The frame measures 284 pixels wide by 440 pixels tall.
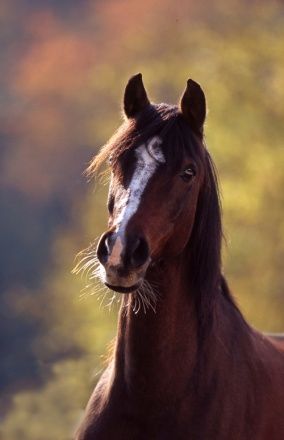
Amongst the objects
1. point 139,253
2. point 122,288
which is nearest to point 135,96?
point 139,253

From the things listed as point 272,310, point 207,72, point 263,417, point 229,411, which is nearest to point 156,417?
point 229,411

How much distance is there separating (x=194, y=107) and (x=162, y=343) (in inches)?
37.7

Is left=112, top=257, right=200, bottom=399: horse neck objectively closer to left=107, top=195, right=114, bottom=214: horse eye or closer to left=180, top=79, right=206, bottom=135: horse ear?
left=107, top=195, right=114, bottom=214: horse eye

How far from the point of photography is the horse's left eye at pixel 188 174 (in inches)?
124

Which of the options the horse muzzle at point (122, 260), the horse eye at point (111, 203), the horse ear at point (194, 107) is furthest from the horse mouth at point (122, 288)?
the horse ear at point (194, 107)

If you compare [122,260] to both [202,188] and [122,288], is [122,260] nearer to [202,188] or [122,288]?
[122,288]

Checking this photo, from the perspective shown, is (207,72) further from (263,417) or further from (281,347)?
(263,417)

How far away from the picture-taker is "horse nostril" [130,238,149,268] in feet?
9.15

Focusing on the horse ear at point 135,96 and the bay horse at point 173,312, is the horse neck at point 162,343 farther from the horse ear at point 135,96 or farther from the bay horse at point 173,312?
the horse ear at point 135,96

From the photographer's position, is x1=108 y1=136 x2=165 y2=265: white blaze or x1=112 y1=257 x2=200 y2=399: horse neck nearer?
x1=108 y1=136 x2=165 y2=265: white blaze

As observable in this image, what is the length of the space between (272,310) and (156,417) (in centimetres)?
505

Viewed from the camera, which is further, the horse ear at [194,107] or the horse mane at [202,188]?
the horse ear at [194,107]

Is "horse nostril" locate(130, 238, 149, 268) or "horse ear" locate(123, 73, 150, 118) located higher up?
"horse ear" locate(123, 73, 150, 118)

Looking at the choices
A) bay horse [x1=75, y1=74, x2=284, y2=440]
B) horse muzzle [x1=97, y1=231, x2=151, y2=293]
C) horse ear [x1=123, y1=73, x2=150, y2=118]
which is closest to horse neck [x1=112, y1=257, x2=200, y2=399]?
bay horse [x1=75, y1=74, x2=284, y2=440]
